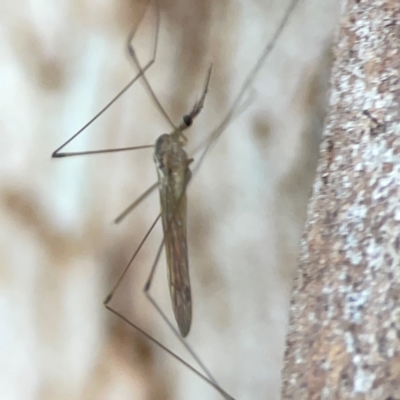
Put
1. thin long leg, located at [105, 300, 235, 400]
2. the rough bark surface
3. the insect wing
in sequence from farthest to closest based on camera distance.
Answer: thin long leg, located at [105, 300, 235, 400], the insect wing, the rough bark surface

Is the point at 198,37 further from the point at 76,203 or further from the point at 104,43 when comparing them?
the point at 76,203

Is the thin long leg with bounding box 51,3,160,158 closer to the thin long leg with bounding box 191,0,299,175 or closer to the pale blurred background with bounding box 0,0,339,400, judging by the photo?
the pale blurred background with bounding box 0,0,339,400

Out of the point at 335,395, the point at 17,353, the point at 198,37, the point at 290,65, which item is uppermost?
the point at 198,37

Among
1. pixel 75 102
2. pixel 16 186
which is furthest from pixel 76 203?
pixel 75 102

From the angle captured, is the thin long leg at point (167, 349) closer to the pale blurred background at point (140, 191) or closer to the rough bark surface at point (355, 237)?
the pale blurred background at point (140, 191)

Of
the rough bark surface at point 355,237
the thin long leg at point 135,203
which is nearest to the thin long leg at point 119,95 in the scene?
the thin long leg at point 135,203

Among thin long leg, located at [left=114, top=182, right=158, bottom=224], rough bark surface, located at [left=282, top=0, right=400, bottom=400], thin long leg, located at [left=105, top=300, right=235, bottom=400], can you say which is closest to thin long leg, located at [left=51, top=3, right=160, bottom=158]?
thin long leg, located at [left=114, top=182, right=158, bottom=224]

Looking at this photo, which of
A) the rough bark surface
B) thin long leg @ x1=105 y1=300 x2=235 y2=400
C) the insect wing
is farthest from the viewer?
thin long leg @ x1=105 y1=300 x2=235 y2=400

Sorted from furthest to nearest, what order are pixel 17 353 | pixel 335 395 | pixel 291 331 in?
1. pixel 17 353
2. pixel 291 331
3. pixel 335 395
